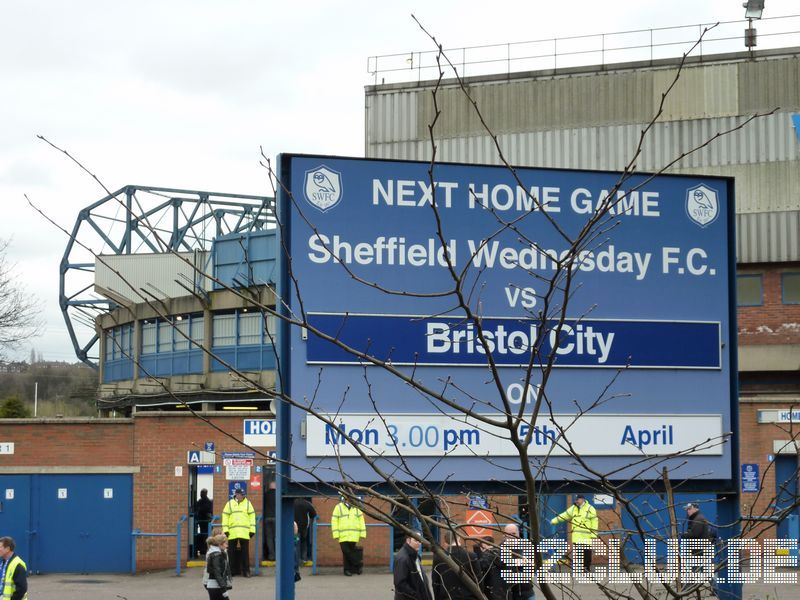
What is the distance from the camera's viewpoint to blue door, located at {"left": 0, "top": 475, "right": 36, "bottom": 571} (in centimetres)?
2588

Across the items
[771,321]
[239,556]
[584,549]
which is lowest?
[239,556]

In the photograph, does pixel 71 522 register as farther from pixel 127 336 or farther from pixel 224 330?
pixel 127 336

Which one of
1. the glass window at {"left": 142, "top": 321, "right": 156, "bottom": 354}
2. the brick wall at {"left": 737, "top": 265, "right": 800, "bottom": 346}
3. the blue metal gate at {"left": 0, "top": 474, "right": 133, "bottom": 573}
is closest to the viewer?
the blue metal gate at {"left": 0, "top": 474, "right": 133, "bottom": 573}

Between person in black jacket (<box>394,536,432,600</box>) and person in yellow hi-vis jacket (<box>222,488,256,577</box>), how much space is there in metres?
12.5

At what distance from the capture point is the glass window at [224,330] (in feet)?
169

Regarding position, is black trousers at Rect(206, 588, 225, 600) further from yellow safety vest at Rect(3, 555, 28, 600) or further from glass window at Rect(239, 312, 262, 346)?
glass window at Rect(239, 312, 262, 346)

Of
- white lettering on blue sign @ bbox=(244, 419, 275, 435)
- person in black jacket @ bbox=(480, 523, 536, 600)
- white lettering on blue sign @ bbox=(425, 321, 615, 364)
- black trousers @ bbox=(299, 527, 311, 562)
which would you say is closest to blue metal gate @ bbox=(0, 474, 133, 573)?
black trousers @ bbox=(299, 527, 311, 562)

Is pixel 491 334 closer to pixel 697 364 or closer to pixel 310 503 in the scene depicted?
pixel 697 364

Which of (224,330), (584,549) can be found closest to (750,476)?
(584,549)

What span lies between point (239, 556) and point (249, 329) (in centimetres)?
2677

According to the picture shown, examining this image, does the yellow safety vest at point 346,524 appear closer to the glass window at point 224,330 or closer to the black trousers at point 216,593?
the black trousers at point 216,593

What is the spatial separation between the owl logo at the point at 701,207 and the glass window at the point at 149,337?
158 ft

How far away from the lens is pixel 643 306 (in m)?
8.70

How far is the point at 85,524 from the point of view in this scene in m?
26.1
